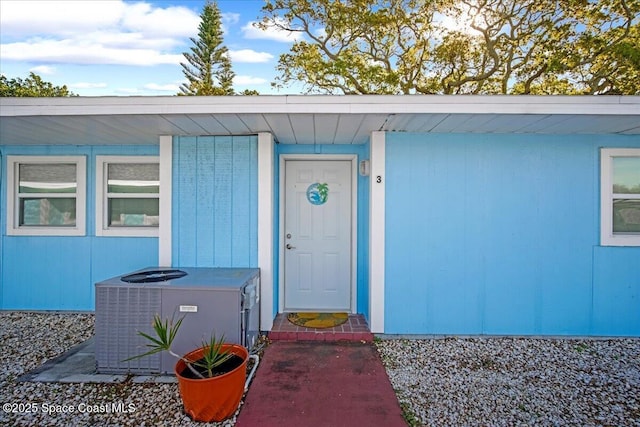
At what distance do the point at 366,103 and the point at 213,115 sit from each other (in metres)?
1.36

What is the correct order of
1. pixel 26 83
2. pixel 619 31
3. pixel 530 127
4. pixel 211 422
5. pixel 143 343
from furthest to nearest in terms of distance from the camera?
pixel 26 83 < pixel 619 31 < pixel 530 127 < pixel 143 343 < pixel 211 422

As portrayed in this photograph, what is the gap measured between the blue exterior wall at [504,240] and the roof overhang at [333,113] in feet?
0.93

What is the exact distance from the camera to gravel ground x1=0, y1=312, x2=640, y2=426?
7.35 feet

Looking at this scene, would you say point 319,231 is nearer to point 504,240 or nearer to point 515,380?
point 504,240

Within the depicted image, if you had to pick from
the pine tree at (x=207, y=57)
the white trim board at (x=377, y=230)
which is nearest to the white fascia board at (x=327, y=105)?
the white trim board at (x=377, y=230)

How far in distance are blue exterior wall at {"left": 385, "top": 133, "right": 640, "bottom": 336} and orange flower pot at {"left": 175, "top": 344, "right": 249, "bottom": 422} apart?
1895 millimetres

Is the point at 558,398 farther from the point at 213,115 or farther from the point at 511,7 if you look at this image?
the point at 511,7

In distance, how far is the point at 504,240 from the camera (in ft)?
11.7

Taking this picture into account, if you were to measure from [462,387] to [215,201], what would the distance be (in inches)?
115

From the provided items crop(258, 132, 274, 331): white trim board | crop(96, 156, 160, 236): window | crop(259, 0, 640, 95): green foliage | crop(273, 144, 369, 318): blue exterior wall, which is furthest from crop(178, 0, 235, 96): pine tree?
crop(258, 132, 274, 331): white trim board

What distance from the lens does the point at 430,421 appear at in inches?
86.4

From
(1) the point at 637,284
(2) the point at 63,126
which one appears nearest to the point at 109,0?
(2) the point at 63,126

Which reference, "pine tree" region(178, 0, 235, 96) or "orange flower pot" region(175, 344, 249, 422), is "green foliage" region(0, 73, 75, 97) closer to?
"pine tree" region(178, 0, 235, 96)

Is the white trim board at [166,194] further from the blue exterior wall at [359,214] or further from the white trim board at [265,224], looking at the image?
the blue exterior wall at [359,214]
